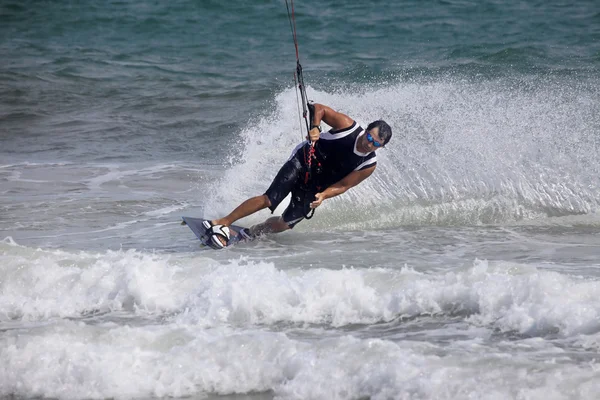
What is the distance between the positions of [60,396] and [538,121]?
23.3 feet

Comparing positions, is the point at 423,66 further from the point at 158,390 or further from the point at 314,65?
the point at 158,390

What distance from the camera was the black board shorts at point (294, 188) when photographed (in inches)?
293

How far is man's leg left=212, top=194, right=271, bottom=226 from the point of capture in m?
7.54

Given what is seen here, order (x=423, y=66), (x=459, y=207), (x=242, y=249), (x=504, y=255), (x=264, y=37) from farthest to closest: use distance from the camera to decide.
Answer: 1. (x=264, y=37)
2. (x=423, y=66)
3. (x=459, y=207)
4. (x=242, y=249)
5. (x=504, y=255)

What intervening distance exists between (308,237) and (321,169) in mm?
808

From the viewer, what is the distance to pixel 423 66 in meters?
17.5

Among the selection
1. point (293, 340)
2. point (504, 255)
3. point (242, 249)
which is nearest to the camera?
point (293, 340)

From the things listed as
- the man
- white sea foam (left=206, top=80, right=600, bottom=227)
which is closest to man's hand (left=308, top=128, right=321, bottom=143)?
the man

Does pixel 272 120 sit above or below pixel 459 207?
above

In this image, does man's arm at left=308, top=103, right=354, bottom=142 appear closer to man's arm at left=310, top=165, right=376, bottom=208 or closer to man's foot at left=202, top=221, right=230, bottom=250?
man's arm at left=310, top=165, right=376, bottom=208

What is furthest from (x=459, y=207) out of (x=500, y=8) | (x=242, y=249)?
(x=500, y=8)

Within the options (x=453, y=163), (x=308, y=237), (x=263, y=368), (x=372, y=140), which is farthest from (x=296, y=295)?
(x=453, y=163)

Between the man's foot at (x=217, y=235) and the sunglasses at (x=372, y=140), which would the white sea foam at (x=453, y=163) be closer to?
the man's foot at (x=217, y=235)

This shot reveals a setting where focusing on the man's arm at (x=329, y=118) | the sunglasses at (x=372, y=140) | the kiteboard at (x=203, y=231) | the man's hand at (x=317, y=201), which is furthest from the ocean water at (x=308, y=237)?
the man's arm at (x=329, y=118)
